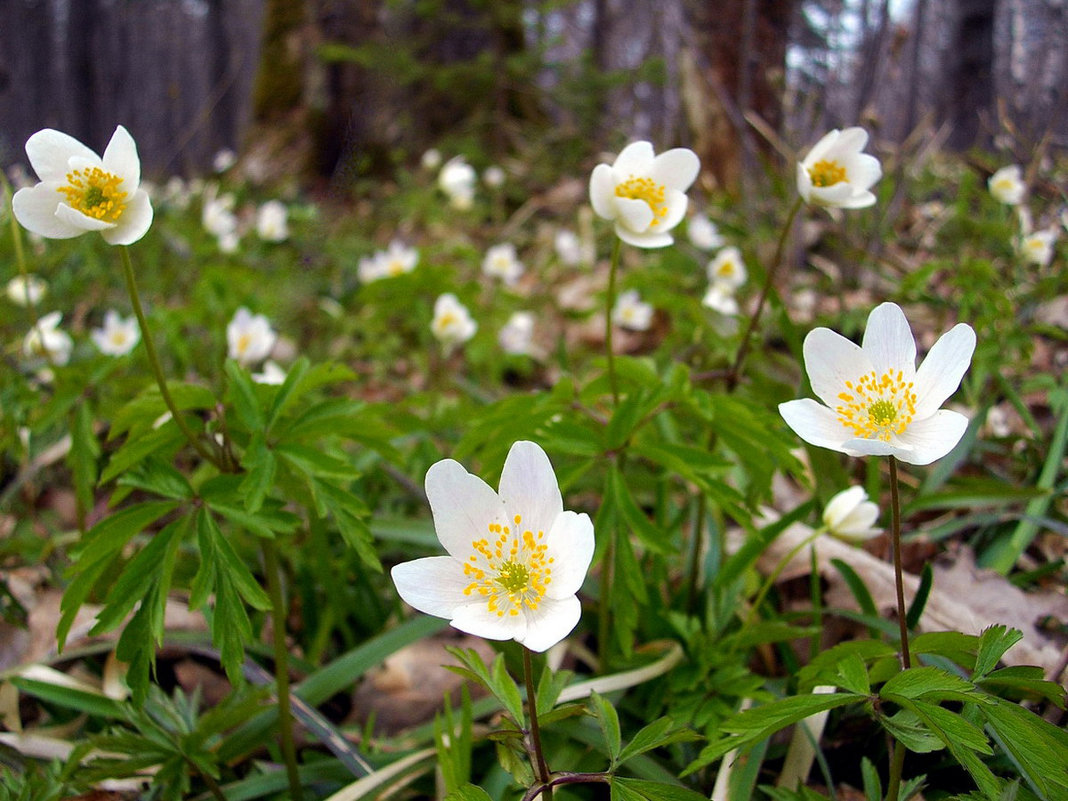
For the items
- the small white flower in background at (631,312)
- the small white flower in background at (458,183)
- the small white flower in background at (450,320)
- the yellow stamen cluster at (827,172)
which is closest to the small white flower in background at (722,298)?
the small white flower in background at (631,312)

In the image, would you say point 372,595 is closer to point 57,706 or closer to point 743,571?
point 57,706

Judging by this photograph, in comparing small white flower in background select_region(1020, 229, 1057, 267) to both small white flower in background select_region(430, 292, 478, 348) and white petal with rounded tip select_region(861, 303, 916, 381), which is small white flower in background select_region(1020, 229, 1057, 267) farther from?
small white flower in background select_region(430, 292, 478, 348)

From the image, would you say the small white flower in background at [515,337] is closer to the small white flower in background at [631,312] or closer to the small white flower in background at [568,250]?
the small white flower in background at [631,312]

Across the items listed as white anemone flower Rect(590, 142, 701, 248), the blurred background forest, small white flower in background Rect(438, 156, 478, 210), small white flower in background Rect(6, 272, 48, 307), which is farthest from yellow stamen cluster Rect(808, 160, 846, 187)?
small white flower in background Rect(438, 156, 478, 210)

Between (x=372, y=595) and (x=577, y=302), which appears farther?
(x=577, y=302)

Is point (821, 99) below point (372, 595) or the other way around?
the other way around

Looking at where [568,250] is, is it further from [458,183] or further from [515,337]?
[515,337]

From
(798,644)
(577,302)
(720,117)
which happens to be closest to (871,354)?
(798,644)
